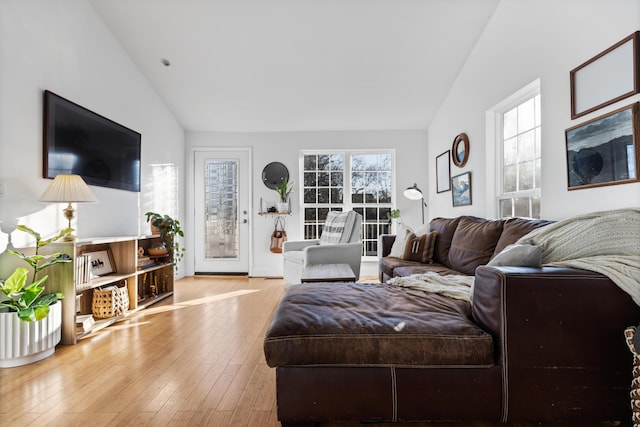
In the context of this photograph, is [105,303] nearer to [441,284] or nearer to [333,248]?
[333,248]

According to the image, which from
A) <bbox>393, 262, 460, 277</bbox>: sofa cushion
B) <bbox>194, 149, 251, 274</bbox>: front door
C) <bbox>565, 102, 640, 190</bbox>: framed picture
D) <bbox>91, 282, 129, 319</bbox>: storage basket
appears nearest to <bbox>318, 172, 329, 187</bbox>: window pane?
<bbox>194, 149, 251, 274</bbox>: front door

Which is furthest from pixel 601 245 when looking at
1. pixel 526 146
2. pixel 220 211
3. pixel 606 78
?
pixel 220 211

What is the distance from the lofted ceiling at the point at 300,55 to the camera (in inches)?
131

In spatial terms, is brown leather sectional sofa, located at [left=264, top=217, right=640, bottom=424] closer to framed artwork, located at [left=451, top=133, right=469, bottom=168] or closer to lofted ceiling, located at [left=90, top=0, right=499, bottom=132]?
framed artwork, located at [left=451, top=133, right=469, bottom=168]

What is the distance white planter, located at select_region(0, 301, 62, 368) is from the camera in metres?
2.13

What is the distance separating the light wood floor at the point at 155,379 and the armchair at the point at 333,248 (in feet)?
3.00

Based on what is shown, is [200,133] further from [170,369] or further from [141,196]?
[170,369]

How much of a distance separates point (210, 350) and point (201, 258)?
3.24 meters

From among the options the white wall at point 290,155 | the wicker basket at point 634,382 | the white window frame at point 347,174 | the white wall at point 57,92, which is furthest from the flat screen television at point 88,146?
the wicker basket at point 634,382

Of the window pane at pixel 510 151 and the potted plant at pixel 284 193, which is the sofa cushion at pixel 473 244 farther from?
the potted plant at pixel 284 193

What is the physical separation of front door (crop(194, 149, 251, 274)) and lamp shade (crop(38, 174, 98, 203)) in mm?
2749

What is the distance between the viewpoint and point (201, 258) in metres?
5.48

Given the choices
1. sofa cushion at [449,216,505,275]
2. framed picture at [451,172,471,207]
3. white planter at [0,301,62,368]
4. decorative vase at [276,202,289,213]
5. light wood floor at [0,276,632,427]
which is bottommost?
light wood floor at [0,276,632,427]

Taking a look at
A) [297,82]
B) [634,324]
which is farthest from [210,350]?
→ [297,82]
